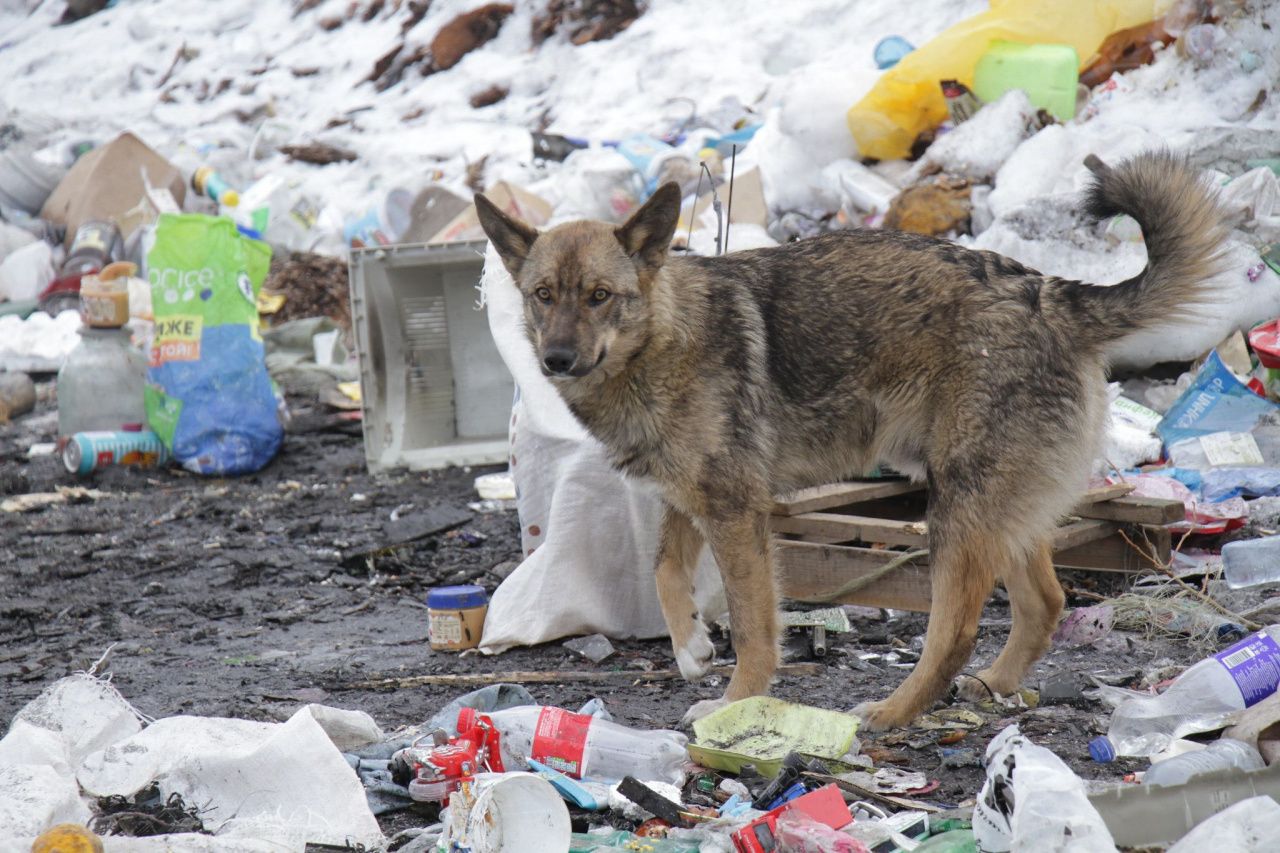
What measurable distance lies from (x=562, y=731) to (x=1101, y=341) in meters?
1.89

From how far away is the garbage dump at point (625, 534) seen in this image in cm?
283

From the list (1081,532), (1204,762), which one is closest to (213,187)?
(1081,532)

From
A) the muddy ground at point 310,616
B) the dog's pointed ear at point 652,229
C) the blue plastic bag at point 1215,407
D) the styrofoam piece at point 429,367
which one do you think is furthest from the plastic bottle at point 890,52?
the dog's pointed ear at point 652,229

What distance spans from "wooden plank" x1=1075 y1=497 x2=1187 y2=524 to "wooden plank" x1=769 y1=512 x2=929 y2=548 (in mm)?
639

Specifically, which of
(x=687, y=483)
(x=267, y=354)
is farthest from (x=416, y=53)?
(x=687, y=483)

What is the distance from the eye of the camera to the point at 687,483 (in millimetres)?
3762

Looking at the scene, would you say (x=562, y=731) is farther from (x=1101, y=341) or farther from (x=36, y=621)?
(x=36, y=621)

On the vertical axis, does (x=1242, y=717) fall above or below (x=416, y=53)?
below

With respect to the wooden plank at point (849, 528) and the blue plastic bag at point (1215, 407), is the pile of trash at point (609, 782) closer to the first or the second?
the wooden plank at point (849, 528)

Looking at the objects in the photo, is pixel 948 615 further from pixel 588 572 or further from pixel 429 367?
pixel 429 367

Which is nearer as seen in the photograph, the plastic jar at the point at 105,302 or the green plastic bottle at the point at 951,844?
the green plastic bottle at the point at 951,844

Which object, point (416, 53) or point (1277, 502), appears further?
point (416, 53)

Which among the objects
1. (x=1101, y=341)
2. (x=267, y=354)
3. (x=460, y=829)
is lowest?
(x=267, y=354)

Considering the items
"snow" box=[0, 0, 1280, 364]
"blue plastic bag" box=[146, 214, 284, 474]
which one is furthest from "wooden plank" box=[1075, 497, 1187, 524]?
"blue plastic bag" box=[146, 214, 284, 474]
